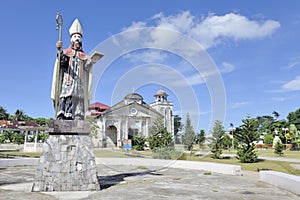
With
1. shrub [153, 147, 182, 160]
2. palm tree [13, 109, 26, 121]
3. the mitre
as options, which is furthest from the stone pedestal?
palm tree [13, 109, 26, 121]

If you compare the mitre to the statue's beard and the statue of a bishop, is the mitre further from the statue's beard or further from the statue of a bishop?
the statue's beard

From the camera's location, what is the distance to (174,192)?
7.76 metres

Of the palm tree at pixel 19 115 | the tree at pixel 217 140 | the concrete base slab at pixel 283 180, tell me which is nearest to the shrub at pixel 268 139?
the tree at pixel 217 140

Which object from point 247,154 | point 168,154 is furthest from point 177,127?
point 247,154

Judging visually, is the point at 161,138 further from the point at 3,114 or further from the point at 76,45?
the point at 3,114

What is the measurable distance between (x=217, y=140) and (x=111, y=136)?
22923 mm

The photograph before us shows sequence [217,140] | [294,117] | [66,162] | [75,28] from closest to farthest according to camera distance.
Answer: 1. [66,162]
2. [75,28]
3. [217,140]
4. [294,117]

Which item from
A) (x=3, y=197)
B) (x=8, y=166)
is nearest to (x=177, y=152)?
(x=8, y=166)

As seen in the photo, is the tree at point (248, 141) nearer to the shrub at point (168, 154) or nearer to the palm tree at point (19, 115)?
the shrub at point (168, 154)

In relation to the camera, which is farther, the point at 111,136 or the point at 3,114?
the point at 3,114

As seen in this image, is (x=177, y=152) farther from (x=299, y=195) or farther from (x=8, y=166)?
(x=299, y=195)

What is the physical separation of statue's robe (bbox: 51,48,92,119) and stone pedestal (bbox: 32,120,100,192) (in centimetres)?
48

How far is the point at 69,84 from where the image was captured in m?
8.26

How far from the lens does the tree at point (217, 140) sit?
22.7m
